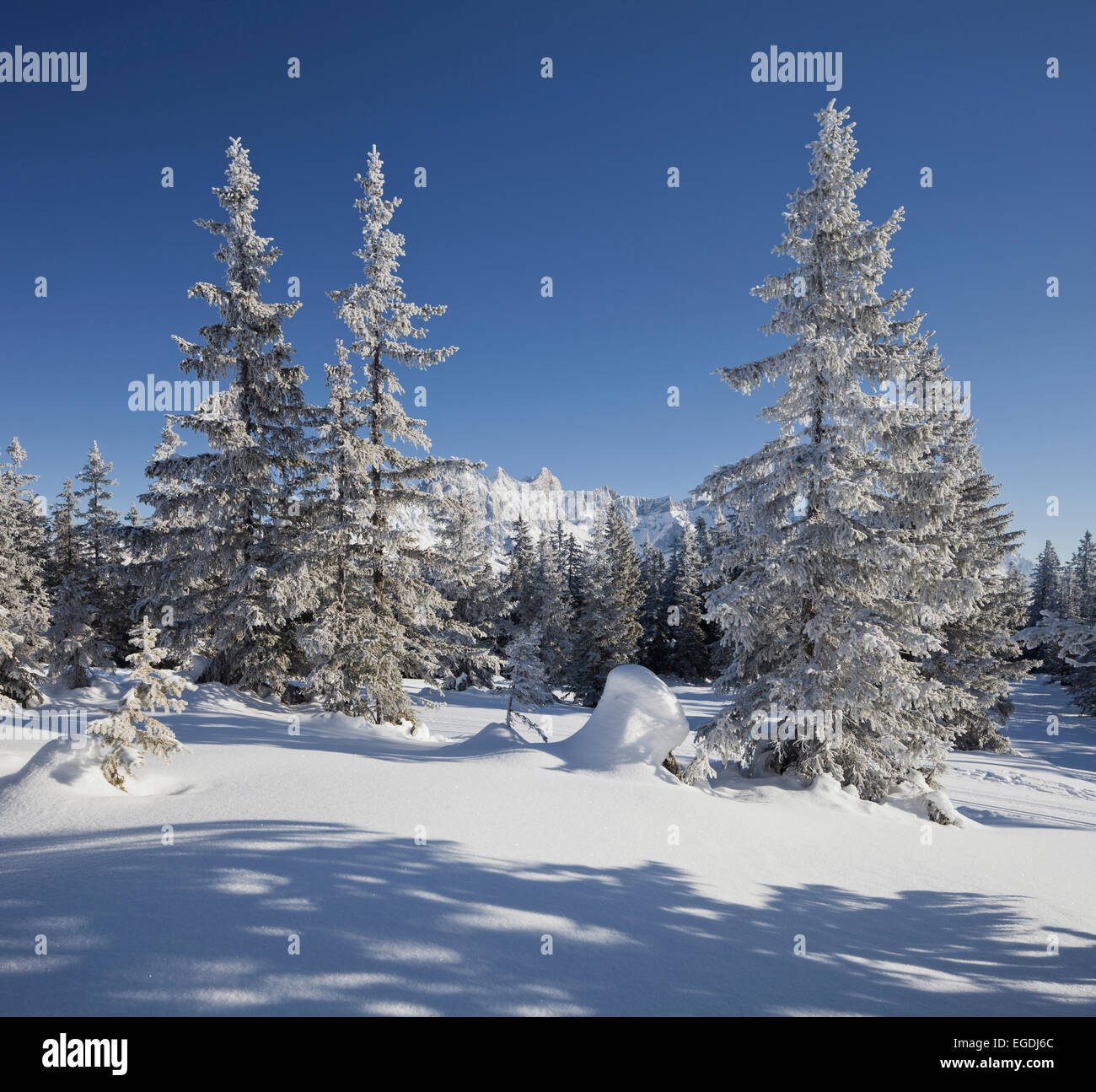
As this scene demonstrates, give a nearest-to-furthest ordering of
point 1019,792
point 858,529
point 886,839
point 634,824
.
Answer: point 634,824 → point 886,839 → point 858,529 → point 1019,792

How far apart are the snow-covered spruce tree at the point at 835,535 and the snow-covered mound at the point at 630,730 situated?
0.66 meters

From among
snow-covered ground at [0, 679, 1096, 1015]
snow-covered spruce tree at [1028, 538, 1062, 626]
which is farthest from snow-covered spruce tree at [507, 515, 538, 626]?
snow-covered spruce tree at [1028, 538, 1062, 626]

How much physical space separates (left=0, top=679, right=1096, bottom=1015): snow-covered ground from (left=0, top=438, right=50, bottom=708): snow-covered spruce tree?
8222mm

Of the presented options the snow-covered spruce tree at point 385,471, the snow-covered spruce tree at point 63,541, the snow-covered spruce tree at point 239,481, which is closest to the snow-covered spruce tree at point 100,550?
the snow-covered spruce tree at point 63,541

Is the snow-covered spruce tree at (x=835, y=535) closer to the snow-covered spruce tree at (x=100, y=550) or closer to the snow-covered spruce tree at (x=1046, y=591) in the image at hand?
the snow-covered spruce tree at (x=100, y=550)

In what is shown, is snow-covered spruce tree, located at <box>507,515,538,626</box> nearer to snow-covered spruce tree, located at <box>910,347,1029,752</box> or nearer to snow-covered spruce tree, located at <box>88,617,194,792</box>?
snow-covered spruce tree, located at <box>910,347,1029,752</box>

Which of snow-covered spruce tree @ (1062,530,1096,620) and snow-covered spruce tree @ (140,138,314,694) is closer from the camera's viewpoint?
snow-covered spruce tree @ (140,138,314,694)

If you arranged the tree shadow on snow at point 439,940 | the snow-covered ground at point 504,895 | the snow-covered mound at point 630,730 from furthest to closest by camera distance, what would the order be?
1. the snow-covered mound at point 630,730
2. the snow-covered ground at point 504,895
3. the tree shadow on snow at point 439,940

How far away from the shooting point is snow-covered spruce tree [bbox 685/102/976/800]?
30.6 feet

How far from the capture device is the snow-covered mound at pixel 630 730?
29.1 feet
